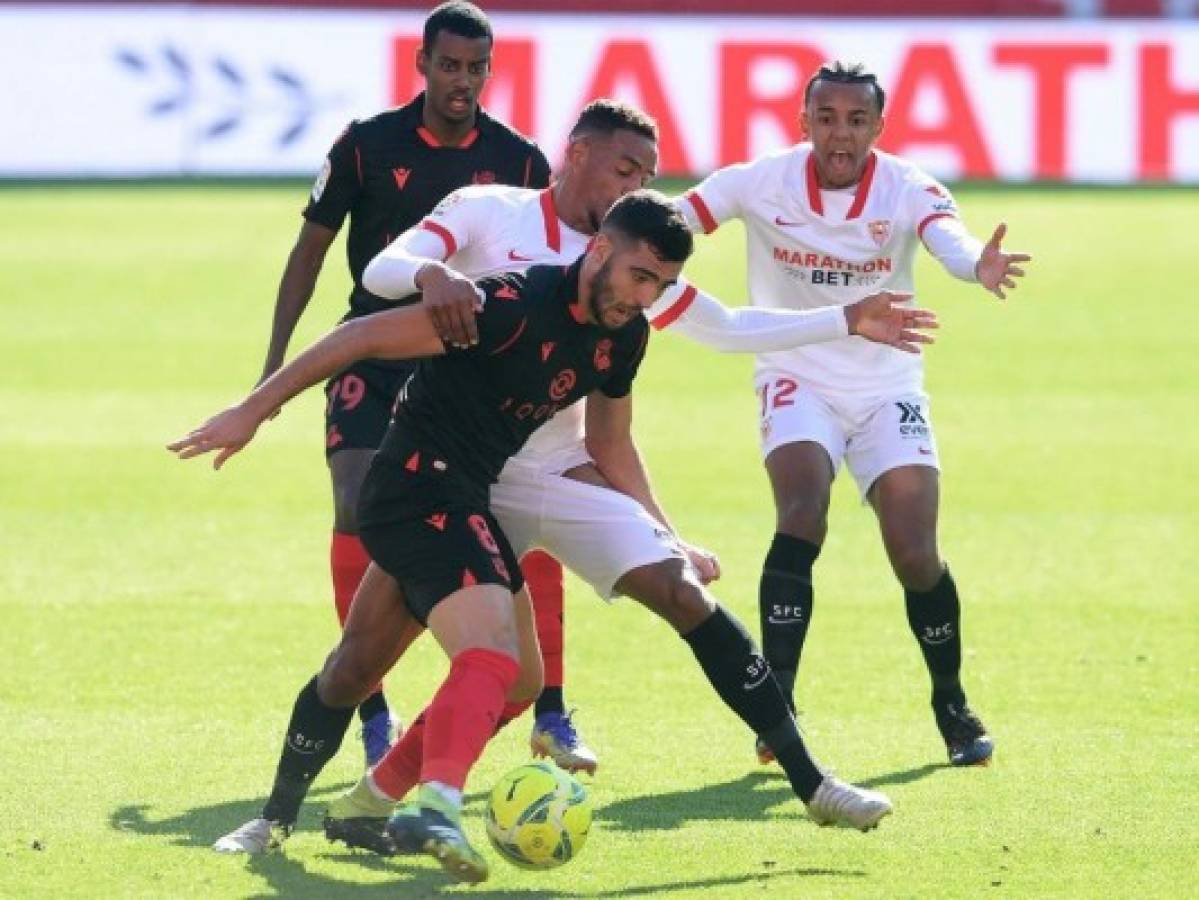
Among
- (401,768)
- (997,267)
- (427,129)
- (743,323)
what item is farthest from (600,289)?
(427,129)

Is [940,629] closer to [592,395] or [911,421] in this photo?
[911,421]

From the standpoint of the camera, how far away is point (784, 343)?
7.68m

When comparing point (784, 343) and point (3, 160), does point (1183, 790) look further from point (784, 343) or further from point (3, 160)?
point (3, 160)

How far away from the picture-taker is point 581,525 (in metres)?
7.35

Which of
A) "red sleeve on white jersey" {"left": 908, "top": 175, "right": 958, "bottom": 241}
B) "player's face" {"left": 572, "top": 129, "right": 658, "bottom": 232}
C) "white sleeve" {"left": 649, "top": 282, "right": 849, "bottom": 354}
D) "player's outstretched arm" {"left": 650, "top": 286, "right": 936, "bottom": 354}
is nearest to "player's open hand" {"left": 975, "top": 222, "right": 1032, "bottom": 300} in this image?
"red sleeve on white jersey" {"left": 908, "top": 175, "right": 958, "bottom": 241}

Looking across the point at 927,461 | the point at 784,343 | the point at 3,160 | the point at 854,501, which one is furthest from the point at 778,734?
the point at 3,160

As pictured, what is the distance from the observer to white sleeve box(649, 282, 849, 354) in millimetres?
7641

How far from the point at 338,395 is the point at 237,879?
7.05ft

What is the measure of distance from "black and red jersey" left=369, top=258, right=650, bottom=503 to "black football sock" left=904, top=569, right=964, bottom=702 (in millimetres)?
2096

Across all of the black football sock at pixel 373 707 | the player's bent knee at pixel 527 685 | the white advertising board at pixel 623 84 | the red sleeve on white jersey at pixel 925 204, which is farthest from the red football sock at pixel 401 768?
the white advertising board at pixel 623 84

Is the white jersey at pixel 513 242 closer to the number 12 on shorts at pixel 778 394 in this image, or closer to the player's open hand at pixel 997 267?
the number 12 on shorts at pixel 778 394

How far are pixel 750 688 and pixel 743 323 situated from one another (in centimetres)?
118

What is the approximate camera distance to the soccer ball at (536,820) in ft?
21.9

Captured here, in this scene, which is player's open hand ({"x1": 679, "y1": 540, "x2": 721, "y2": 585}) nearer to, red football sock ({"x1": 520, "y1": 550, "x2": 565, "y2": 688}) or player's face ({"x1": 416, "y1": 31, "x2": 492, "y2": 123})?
red football sock ({"x1": 520, "y1": 550, "x2": 565, "y2": 688})
